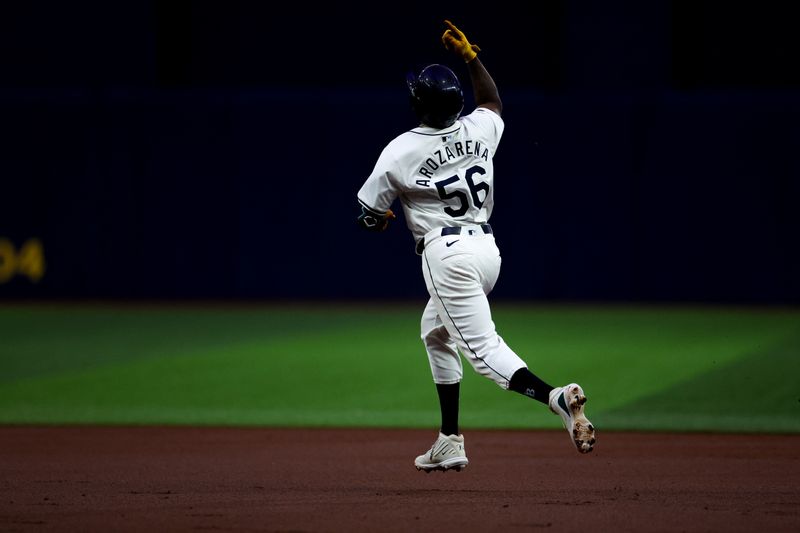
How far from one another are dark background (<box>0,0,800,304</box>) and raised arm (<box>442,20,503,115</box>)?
11.6 m

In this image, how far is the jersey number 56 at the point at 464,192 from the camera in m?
5.93

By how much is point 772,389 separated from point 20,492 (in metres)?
6.00

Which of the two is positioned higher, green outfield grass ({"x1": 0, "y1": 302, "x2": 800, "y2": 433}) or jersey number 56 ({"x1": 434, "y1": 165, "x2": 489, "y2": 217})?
jersey number 56 ({"x1": 434, "y1": 165, "x2": 489, "y2": 217})

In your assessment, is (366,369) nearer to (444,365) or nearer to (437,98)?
(444,365)

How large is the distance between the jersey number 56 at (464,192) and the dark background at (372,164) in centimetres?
1200

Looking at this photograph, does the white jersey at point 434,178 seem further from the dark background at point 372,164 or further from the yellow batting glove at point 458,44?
the dark background at point 372,164

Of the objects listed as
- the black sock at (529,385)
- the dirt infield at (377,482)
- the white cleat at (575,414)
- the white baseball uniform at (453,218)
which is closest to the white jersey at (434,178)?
the white baseball uniform at (453,218)

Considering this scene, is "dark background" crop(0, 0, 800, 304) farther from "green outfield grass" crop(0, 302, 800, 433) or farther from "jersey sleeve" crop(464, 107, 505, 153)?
"jersey sleeve" crop(464, 107, 505, 153)

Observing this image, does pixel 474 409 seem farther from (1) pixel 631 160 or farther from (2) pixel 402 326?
(1) pixel 631 160

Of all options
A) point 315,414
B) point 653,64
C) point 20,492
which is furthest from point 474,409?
point 653,64

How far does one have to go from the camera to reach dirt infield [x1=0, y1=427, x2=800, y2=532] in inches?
203

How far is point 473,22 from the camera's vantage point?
2034 cm

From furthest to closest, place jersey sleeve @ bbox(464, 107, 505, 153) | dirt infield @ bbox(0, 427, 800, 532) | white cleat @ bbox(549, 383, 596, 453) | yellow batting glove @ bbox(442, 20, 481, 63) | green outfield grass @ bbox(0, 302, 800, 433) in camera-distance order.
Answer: green outfield grass @ bbox(0, 302, 800, 433) < yellow batting glove @ bbox(442, 20, 481, 63) < jersey sleeve @ bbox(464, 107, 505, 153) < white cleat @ bbox(549, 383, 596, 453) < dirt infield @ bbox(0, 427, 800, 532)

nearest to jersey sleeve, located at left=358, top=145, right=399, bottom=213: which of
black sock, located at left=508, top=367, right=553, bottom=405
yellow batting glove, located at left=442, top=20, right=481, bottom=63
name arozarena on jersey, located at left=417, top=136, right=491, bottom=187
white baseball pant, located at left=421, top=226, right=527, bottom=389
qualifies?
name arozarena on jersey, located at left=417, top=136, right=491, bottom=187
